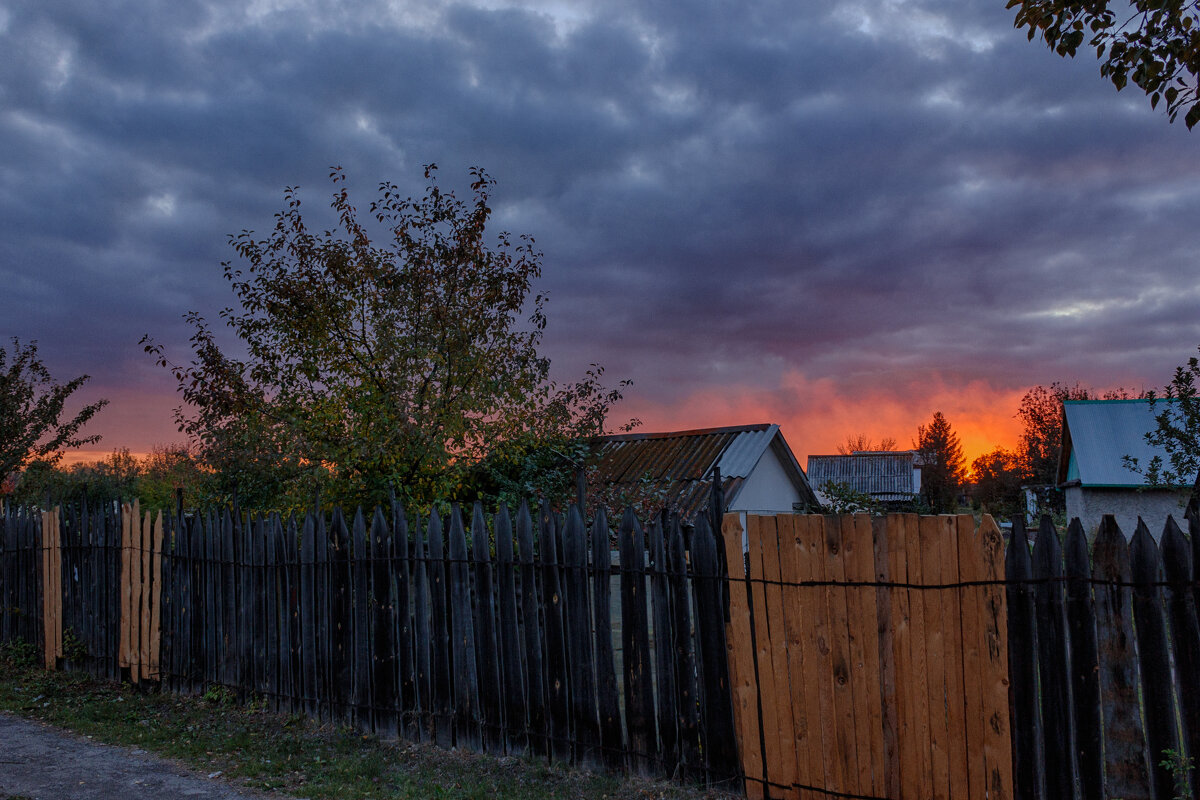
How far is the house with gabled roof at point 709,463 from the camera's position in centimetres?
2068

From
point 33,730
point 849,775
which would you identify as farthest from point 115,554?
point 849,775

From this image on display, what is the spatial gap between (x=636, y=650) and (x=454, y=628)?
62.9 inches

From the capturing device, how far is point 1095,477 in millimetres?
25609

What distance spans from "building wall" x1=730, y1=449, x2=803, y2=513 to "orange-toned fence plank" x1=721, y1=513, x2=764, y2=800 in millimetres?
16291

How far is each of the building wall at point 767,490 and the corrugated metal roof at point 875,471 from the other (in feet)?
106

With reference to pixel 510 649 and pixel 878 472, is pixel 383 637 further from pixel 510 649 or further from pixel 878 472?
pixel 878 472

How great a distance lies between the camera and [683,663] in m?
5.56

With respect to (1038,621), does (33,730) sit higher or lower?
lower

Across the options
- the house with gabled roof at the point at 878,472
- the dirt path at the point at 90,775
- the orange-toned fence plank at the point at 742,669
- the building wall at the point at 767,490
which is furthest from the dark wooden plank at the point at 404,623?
the house with gabled roof at the point at 878,472

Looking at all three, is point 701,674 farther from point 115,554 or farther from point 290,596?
point 115,554

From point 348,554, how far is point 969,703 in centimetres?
505

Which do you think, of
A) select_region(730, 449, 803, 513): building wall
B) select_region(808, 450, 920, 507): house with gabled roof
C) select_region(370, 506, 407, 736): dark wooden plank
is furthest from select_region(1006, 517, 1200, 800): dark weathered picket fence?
select_region(808, 450, 920, 507): house with gabled roof

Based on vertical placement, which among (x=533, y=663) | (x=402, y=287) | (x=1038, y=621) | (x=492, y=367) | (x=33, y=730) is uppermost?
(x=402, y=287)

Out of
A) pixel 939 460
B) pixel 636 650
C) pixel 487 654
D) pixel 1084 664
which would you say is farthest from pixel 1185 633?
pixel 939 460
